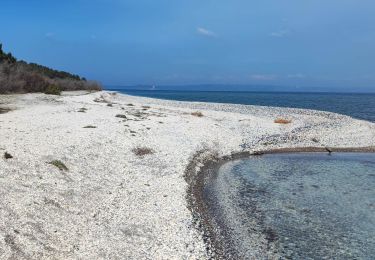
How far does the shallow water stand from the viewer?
14.3 metres

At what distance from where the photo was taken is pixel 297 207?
18656 mm

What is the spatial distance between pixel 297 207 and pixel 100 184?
9105 millimetres

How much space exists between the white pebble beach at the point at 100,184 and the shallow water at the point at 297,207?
2032 mm

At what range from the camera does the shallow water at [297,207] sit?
14258 millimetres

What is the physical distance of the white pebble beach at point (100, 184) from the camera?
12.3 meters

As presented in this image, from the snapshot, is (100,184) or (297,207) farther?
(297,207)

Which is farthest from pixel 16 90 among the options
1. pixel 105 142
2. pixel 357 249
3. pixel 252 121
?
pixel 357 249

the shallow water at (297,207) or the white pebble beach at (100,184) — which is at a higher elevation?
the white pebble beach at (100,184)

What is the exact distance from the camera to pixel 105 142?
85.9ft

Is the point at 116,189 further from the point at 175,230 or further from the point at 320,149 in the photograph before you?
the point at 320,149

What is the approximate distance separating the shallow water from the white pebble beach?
6.67ft

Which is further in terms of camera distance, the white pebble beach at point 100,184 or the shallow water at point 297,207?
the shallow water at point 297,207

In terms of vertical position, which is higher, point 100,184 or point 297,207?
point 100,184

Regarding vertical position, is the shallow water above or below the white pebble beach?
below
